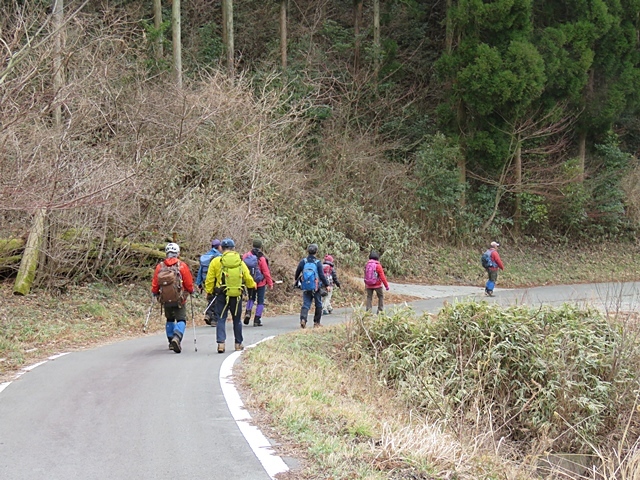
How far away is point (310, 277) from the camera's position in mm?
15094

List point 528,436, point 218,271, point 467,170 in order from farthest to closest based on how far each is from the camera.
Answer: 1. point 467,170
2. point 218,271
3. point 528,436

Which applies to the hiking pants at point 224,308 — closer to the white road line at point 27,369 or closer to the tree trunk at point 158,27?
the white road line at point 27,369

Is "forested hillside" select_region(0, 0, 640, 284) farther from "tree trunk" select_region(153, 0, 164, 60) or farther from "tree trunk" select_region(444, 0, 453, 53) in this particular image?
"tree trunk" select_region(444, 0, 453, 53)

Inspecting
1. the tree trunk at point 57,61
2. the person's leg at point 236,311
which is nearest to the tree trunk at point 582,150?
the tree trunk at point 57,61

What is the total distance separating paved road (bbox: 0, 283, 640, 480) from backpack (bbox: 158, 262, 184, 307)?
2.89 ft

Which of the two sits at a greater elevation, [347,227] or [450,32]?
[450,32]

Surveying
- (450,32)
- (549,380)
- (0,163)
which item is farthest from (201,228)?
(450,32)

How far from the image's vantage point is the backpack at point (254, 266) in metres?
15.9

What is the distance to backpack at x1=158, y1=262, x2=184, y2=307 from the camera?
11.5 metres

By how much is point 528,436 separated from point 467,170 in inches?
886

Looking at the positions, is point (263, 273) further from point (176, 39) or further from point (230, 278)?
point (176, 39)

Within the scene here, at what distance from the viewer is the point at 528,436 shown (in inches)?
415

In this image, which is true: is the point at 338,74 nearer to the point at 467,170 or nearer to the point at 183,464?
the point at 467,170

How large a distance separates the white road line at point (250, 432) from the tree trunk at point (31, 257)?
8.54 metres
